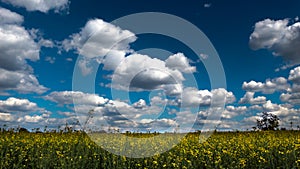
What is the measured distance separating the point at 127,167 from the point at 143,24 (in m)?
5.46

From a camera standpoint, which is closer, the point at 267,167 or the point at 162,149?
the point at 267,167

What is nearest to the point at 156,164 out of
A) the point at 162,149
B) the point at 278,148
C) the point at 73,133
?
the point at 162,149

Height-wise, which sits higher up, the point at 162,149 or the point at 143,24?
the point at 143,24

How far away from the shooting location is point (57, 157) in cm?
886

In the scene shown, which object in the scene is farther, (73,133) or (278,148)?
(73,133)

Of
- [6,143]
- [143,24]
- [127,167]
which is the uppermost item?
[143,24]

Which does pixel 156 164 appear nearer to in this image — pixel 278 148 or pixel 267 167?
pixel 267 167

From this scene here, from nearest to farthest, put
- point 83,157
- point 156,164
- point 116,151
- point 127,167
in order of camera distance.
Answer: point 156,164, point 127,167, point 83,157, point 116,151

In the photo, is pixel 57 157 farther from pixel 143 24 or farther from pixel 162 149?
pixel 143 24

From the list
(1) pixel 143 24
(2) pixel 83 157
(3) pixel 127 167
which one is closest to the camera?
(3) pixel 127 167

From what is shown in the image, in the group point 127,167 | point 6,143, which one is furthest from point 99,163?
point 6,143

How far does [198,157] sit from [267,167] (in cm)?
174

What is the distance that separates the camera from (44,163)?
26.9 ft

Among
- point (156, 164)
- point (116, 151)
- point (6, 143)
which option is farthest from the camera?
point (6, 143)
